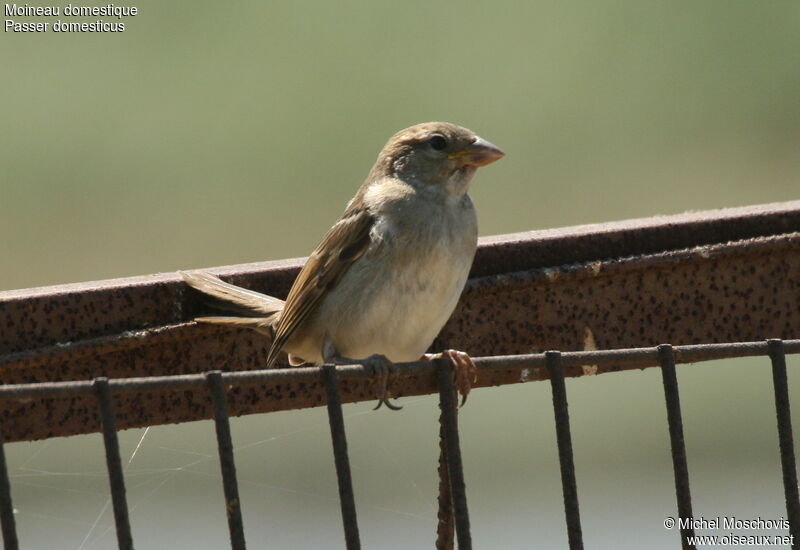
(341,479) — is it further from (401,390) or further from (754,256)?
(754,256)

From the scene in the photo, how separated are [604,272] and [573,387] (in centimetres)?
420

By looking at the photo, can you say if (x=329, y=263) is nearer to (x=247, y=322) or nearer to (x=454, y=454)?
(x=247, y=322)

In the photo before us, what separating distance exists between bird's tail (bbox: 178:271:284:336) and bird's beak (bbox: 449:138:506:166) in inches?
22.1

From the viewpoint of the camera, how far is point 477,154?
2727 millimetres

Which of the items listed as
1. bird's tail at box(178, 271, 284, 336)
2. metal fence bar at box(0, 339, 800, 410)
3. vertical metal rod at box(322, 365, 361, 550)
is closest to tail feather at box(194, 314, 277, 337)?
bird's tail at box(178, 271, 284, 336)

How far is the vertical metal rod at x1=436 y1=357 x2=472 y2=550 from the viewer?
1.43m

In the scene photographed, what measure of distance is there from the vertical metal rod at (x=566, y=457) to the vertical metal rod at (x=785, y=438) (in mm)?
257

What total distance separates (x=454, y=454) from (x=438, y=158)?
4.52ft

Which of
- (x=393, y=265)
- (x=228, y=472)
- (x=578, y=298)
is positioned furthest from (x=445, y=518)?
(x=393, y=265)

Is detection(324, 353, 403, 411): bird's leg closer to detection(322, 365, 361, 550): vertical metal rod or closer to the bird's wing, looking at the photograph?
detection(322, 365, 361, 550): vertical metal rod

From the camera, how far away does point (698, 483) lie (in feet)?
14.4

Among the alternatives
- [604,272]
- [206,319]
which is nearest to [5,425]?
[206,319]

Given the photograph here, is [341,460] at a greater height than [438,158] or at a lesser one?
lesser

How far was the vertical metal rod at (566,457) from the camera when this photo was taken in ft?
4.83
